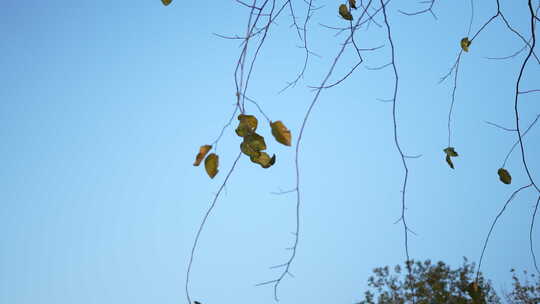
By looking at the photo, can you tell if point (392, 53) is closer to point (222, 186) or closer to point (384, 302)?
point (222, 186)

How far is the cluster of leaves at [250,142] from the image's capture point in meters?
0.83

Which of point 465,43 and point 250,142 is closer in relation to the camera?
point 250,142

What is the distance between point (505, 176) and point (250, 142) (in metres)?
0.65

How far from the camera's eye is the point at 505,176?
1.10 m

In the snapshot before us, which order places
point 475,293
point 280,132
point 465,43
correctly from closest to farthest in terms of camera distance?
point 280,132 < point 475,293 < point 465,43

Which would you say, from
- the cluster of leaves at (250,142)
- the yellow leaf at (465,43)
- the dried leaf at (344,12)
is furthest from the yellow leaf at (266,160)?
the yellow leaf at (465,43)

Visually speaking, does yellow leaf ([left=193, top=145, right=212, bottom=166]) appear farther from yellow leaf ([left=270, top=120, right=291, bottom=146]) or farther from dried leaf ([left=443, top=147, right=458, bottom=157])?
dried leaf ([left=443, top=147, right=458, bottom=157])

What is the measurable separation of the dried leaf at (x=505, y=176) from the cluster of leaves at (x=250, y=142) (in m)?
0.59

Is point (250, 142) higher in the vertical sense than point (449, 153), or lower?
lower

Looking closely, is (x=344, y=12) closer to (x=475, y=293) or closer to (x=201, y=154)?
(x=201, y=154)

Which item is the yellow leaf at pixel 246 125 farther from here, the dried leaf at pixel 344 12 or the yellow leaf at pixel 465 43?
the yellow leaf at pixel 465 43

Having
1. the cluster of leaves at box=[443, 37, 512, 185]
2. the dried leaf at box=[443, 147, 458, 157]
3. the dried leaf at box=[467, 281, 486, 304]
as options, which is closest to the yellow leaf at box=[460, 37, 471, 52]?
the cluster of leaves at box=[443, 37, 512, 185]

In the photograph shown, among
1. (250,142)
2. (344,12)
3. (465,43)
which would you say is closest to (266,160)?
(250,142)

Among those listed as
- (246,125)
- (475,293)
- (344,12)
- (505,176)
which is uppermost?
(344,12)
